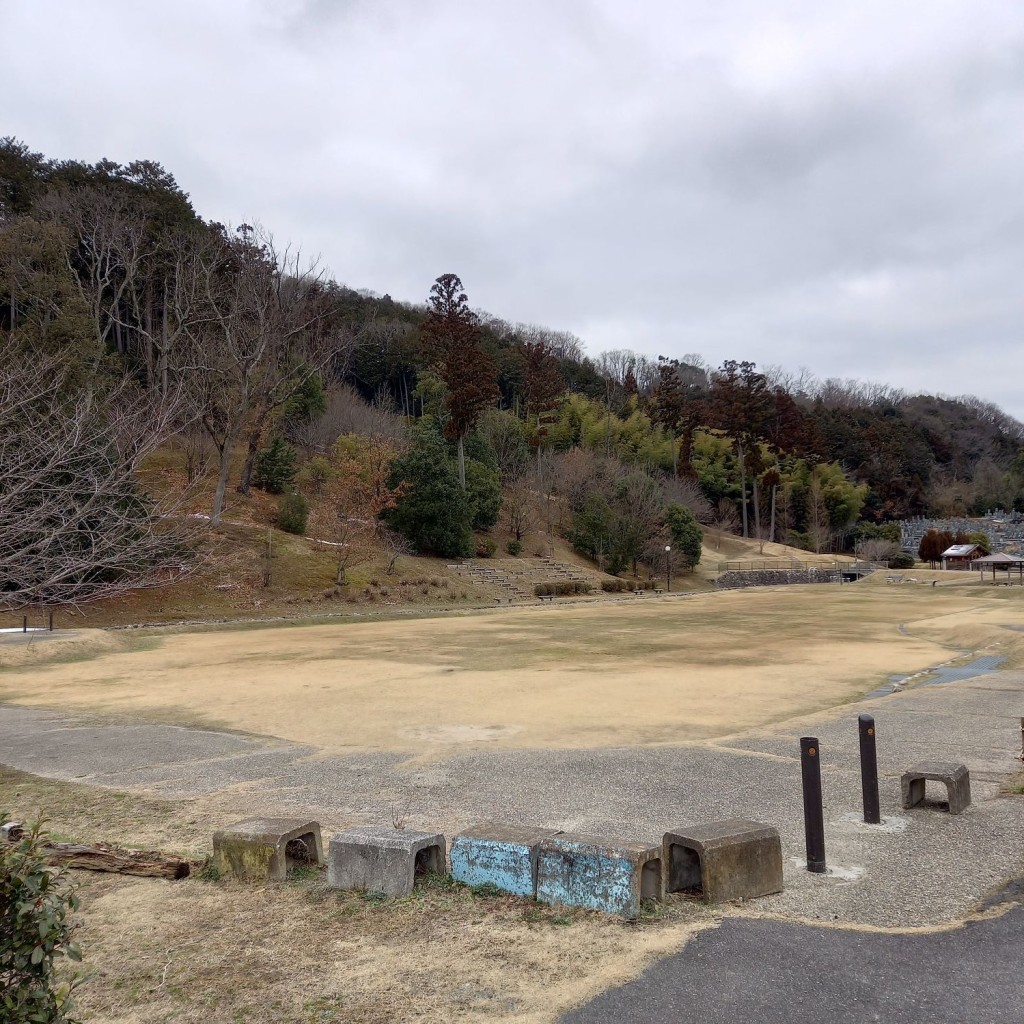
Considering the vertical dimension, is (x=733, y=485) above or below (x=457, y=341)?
below

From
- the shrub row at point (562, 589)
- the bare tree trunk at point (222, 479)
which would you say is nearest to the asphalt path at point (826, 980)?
the bare tree trunk at point (222, 479)

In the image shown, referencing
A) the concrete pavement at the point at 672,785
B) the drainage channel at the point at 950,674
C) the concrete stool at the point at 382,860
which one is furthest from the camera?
the drainage channel at the point at 950,674

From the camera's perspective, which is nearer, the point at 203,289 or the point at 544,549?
the point at 203,289

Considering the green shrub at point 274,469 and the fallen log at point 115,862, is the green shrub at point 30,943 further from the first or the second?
the green shrub at point 274,469

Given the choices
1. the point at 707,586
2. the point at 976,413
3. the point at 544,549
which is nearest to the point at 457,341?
the point at 544,549

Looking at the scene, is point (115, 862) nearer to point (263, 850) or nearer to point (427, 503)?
point (263, 850)

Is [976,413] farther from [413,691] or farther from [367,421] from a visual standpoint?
[413,691]

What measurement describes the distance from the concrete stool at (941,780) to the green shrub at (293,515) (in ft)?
106

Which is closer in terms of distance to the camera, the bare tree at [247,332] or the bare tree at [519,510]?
the bare tree at [247,332]

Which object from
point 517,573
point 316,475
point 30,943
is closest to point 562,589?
point 517,573

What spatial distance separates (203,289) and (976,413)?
10000 centimetres

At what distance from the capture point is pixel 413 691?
1280 cm

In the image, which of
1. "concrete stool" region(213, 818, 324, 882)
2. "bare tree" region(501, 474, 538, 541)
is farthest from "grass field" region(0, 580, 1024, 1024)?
"bare tree" region(501, 474, 538, 541)

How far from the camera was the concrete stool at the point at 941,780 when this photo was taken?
6.18 metres
